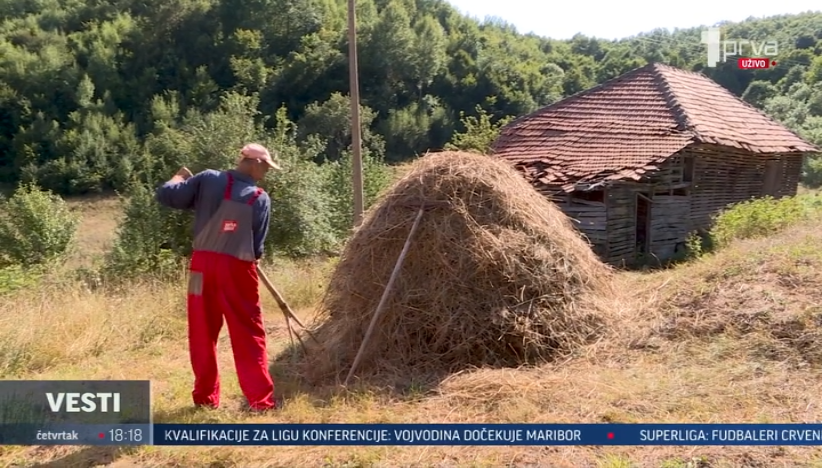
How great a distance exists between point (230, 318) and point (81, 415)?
1.11 meters

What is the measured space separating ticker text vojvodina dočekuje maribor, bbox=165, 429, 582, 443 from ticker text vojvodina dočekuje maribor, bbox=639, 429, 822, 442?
49 cm

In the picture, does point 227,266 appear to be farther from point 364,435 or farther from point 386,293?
point 386,293

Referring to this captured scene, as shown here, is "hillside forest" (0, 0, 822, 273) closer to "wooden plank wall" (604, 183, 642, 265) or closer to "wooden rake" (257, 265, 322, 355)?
"wooden plank wall" (604, 183, 642, 265)

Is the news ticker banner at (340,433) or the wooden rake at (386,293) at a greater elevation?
the wooden rake at (386,293)

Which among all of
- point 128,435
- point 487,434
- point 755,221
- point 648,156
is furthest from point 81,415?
point 648,156

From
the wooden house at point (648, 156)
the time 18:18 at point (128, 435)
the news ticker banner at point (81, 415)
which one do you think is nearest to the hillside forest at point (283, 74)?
the wooden house at point (648, 156)

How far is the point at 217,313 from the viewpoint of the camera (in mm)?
4215

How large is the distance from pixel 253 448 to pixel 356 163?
7.17m

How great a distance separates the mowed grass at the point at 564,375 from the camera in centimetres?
366

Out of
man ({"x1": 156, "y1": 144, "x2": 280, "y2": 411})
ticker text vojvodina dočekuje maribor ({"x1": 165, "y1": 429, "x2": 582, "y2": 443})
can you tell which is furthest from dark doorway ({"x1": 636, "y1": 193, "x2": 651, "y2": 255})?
man ({"x1": 156, "y1": 144, "x2": 280, "y2": 411})

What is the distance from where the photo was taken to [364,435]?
3.79m

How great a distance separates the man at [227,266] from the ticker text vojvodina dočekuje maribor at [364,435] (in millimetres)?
539

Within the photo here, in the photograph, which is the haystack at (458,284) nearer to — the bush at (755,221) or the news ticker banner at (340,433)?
the news ticker banner at (340,433)

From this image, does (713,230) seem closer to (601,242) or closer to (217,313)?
(601,242)
